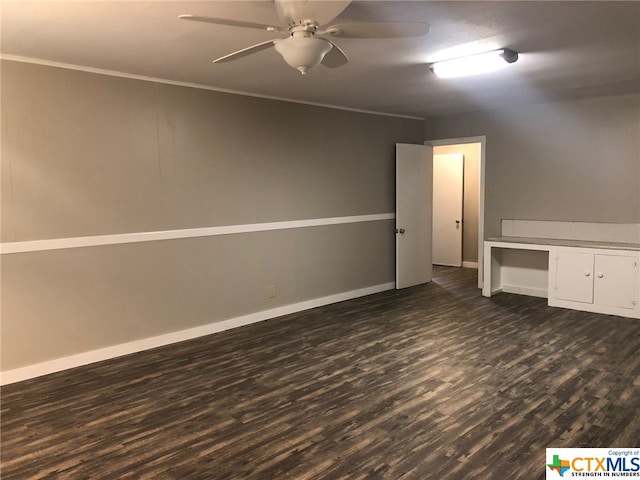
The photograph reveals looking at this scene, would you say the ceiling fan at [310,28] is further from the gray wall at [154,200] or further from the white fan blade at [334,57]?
the gray wall at [154,200]

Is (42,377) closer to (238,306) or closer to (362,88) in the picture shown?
(238,306)

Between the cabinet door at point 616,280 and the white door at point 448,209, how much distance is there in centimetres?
318

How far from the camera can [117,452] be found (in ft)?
8.67

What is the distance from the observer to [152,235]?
14.1 feet

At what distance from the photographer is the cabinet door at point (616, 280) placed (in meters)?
4.93

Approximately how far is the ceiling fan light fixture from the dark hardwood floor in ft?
7.01

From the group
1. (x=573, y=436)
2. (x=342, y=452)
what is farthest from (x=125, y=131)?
(x=573, y=436)

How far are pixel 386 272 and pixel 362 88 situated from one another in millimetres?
2836

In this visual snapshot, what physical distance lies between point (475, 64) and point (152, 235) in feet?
10.3

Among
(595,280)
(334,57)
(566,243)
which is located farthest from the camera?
(566,243)

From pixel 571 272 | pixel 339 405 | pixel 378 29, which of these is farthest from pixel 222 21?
pixel 571 272

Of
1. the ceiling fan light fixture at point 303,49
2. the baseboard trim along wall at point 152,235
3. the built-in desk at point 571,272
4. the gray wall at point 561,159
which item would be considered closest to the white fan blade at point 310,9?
the ceiling fan light fixture at point 303,49

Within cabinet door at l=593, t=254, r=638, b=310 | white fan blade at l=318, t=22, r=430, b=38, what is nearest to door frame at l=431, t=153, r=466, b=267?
cabinet door at l=593, t=254, r=638, b=310

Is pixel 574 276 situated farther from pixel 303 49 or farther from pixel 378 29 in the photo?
pixel 303 49
